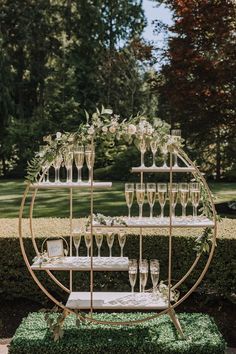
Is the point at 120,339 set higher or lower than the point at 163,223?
lower

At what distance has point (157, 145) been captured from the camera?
446 cm

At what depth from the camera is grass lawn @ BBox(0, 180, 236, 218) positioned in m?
10.6

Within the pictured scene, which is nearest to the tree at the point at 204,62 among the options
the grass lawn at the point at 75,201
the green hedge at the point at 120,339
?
the grass lawn at the point at 75,201

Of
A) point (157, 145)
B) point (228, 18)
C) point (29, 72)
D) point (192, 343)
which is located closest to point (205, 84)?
point (228, 18)

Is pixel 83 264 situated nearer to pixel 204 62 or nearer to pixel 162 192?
pixel 162 192

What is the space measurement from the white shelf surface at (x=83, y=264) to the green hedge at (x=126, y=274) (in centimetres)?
84

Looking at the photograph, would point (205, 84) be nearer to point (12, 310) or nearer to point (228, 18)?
point (228, 18)

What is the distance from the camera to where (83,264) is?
14.8 feet

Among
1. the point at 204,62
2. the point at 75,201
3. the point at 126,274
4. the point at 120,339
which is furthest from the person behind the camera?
the point at 75,201

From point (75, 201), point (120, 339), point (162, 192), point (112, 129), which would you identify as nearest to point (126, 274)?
point (120, 339)

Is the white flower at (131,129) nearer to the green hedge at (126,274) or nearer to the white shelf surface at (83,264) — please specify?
the white shelf surface at (83,264)

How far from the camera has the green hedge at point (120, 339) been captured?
165 inches

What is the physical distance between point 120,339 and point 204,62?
659cm

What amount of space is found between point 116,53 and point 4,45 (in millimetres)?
5344
